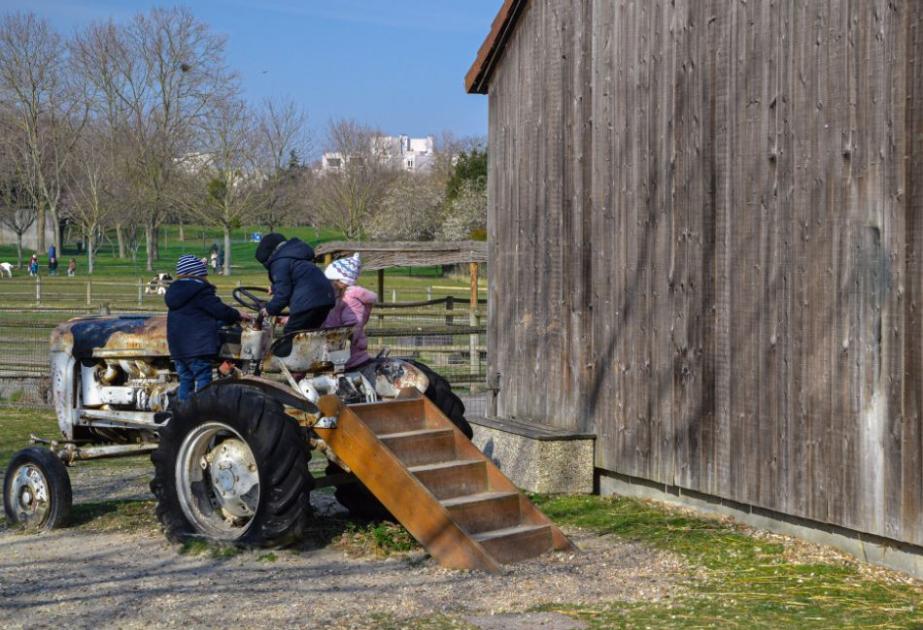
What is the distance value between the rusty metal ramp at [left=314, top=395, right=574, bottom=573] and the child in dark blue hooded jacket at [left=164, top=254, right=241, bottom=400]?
1.22 metres

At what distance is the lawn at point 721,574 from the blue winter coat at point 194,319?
1.34 metres

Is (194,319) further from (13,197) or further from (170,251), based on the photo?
(170,251)

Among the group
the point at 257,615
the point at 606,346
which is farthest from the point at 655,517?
the point at 257,615

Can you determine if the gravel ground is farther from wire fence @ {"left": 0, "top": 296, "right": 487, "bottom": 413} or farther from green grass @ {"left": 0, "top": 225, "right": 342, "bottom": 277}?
green grass @ {"left": 0, "top": 225, "right": 342, "bottom": 277}

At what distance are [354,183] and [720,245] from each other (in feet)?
206

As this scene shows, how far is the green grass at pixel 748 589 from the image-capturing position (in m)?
6.28

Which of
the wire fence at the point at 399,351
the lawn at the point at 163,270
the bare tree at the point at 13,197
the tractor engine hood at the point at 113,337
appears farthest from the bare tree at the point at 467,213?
the tractor engine hood at the point at 113,337

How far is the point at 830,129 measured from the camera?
7.60 m

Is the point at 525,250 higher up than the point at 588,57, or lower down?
lower down

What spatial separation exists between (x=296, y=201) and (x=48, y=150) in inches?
518

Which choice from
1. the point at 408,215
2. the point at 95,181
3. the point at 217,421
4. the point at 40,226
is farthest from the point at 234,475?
the point at 40,226

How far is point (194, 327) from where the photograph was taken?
28.0 ft

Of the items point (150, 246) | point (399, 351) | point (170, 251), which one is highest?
point (170, 251)

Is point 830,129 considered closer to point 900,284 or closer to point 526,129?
point 900,284
